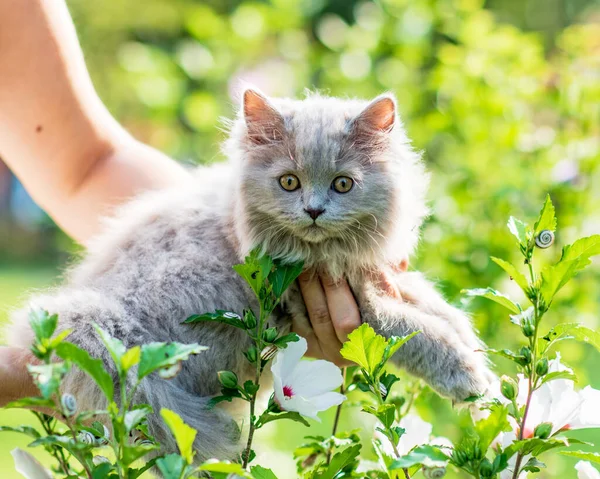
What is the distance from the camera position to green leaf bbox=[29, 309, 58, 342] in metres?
0.75

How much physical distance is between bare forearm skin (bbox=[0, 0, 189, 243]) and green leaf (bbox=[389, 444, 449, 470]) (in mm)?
1319

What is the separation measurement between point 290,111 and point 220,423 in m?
0.76

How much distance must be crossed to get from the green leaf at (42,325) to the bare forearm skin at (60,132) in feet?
3.87

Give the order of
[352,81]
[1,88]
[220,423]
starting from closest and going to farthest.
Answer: [220,423], [1,88], [352,81]

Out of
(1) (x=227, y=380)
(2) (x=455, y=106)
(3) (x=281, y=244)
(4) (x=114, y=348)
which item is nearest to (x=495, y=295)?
(1) (x=227, y=380)

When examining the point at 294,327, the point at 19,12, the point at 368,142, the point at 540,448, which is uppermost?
the point at 19,12

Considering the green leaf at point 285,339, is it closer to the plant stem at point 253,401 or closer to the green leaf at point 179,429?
the plant stem at point 253,401

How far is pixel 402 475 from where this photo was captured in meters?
0.96

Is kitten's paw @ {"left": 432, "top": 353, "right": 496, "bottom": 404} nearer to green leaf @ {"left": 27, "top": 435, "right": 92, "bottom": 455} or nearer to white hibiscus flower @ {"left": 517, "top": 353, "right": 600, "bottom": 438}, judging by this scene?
white hibiscus flower @ {"left": 517, "top": 353, "right": 600, "bottom": 438}

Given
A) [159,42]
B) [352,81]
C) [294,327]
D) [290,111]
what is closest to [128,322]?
[294,327]

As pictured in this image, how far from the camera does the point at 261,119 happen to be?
1632 millimetres

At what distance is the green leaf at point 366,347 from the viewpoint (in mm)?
943

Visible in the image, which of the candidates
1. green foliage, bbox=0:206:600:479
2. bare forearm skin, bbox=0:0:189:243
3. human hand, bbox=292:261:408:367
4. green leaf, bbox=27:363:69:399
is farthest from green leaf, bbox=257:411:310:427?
bare forearm skin, bbox=0:0:189:243

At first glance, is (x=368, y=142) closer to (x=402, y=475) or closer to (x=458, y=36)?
(x=402, y=475)
